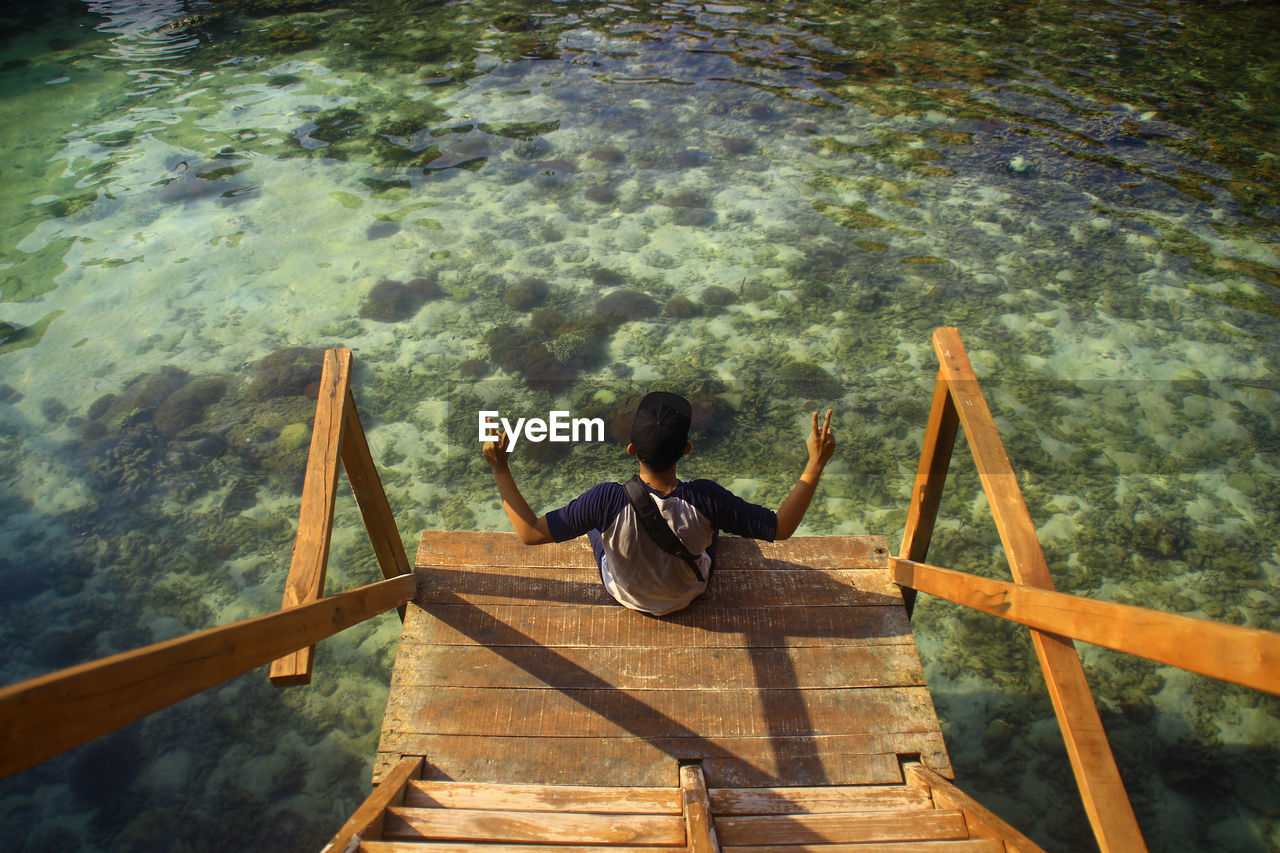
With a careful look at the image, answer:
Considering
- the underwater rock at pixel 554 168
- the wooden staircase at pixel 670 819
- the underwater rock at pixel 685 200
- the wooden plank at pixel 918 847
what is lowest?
the underwater rock at pixel 685 200

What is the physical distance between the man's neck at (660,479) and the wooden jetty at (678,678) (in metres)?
0.74

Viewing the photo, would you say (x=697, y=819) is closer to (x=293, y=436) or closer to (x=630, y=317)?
(x=293, y=436)

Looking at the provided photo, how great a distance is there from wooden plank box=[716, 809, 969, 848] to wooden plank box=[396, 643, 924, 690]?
0.75 m

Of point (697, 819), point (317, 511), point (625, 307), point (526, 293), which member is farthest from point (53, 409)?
point (697, 819)

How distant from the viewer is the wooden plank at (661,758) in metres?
2.65

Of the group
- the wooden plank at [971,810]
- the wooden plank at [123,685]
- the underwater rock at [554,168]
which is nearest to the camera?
the wooden plank at [123,685]

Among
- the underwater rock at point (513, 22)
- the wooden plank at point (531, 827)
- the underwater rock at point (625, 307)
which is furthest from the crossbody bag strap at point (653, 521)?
the underwater rock at point (513, 22)

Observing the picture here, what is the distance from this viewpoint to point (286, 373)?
640 cm

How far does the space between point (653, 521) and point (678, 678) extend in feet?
2.38

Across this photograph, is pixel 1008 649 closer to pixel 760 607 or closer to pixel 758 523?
pixel 760 607

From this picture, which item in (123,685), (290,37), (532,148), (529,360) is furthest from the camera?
(290,37)

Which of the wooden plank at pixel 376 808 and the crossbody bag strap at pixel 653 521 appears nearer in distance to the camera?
the wooden plank at pixel 376 808

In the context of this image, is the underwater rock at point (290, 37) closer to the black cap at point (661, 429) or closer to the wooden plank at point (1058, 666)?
the black cap at point (661, 429)

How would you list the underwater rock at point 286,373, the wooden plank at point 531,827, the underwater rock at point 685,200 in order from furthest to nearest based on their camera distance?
the underwater rock at point 685,200, the underwater rock at point 286,373, the wooden plank at point 531,827
